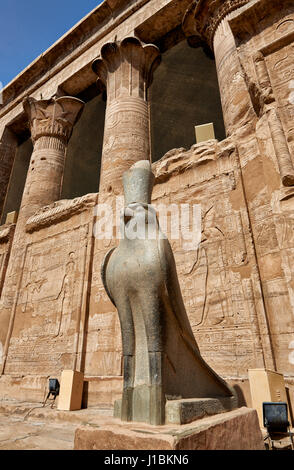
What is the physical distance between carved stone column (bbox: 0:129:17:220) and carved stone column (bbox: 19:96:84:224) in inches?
101

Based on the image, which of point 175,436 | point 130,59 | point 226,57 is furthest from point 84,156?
point 175,436

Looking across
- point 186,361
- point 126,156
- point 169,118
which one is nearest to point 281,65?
point 126,156

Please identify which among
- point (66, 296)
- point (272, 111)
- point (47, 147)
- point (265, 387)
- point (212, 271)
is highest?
point (47, 147)

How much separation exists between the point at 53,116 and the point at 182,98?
4.92 meters

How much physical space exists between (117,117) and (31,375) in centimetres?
613

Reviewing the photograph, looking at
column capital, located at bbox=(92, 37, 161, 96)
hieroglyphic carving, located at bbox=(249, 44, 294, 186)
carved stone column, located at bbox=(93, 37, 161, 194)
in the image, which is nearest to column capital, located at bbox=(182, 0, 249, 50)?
column capital, located at bbox=(92, 37, 161, 96)

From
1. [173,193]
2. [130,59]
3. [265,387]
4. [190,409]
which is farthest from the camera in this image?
[130,59]

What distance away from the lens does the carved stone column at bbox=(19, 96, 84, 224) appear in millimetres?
8789

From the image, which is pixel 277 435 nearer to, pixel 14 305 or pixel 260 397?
pixel 260 397

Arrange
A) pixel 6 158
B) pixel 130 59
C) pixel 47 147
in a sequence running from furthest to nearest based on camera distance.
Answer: pixel 6 158
pixel 47 147
pixel 130 59

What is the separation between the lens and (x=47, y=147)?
964 centimetres

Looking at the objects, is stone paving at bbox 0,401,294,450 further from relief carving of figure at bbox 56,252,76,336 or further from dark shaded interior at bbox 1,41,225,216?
dark shaded interior at bbox 1,41,225,216

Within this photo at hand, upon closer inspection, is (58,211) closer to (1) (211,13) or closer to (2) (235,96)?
(2) (235,96)

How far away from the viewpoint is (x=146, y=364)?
2.01 metres
